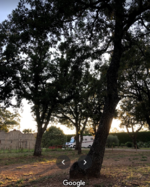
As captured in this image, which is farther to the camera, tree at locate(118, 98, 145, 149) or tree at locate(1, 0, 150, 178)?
tree at locate(118, 98, 145, 149)

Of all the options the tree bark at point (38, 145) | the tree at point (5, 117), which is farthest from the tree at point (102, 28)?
the tree at point (5, 117)

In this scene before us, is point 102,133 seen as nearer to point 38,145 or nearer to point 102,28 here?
point 102,28

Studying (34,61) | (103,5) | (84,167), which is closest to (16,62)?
(34,61)

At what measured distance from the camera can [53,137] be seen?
31.0 meters

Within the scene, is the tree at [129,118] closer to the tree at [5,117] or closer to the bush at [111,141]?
the bush at [111,141]

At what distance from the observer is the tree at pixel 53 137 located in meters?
30.6

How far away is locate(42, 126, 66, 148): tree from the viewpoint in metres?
30.6

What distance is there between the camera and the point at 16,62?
43.7 ft

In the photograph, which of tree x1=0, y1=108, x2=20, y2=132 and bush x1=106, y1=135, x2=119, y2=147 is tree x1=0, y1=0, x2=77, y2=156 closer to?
tree x1=0, y1=108, x2=20, y2=132

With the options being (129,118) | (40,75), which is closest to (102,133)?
(40,75)

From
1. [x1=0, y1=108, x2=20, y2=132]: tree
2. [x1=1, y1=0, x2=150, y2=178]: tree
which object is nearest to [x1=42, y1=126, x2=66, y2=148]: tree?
[x1=0, y1=108, x2=20, y2=132]: tree

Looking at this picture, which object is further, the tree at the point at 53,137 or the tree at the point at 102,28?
the tree at the point at 53,137

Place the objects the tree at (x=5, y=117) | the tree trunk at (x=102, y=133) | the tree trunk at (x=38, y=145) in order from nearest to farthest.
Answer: the tree trunk at (x=102, y=133) < the tree trunk at (x=38, y=145) < the tree at (x=5, y=117)

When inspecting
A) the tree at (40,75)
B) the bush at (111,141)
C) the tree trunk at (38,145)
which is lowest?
the bush at (111,141)
